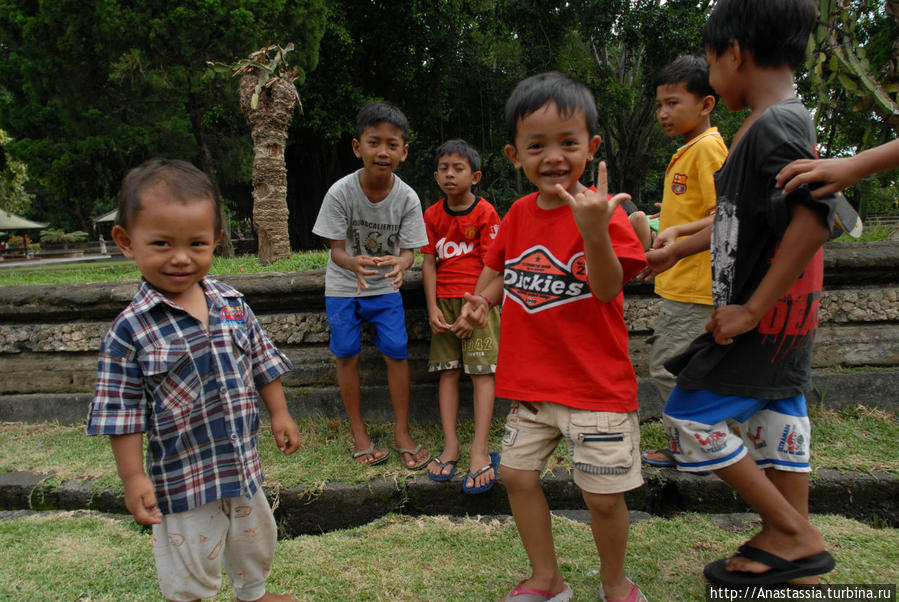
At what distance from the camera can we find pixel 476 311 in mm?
1830

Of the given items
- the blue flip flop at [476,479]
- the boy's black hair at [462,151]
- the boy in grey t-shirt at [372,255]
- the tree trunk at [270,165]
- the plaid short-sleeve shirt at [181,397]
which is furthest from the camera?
the tree trunk at [270,165]

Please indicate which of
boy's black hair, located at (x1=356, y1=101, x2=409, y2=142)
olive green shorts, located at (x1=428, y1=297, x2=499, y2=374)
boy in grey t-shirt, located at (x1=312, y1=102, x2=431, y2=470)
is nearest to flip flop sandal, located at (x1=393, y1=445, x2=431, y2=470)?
boy in grey t-shirt, located at (x1=312, y1=102, x2=431, y2=470)

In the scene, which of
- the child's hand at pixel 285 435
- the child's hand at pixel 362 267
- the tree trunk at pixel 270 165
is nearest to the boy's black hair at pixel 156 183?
the child's hand at pixel 285 435

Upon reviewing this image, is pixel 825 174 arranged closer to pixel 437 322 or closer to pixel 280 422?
pixel 280 422

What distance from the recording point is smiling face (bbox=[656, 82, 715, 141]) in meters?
2.54

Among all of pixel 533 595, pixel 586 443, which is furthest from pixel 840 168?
pixel 533 595

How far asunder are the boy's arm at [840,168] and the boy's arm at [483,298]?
35.4 inches

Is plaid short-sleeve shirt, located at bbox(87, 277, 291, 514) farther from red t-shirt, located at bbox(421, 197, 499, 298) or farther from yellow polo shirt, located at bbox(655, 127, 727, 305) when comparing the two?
yellow polo shirt, located at bbox(655, 127, 727, 305)

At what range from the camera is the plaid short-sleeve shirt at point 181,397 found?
1442 millimetres

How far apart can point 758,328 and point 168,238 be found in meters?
1.61

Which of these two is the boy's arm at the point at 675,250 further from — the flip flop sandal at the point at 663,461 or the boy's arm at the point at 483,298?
the flip flop sandal at the point at 663,461

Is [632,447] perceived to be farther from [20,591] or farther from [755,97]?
[20,591]

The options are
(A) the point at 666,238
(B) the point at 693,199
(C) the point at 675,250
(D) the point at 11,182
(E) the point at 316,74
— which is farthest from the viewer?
(D) the point at 11,182

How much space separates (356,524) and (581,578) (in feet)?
3.43
